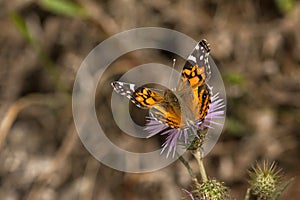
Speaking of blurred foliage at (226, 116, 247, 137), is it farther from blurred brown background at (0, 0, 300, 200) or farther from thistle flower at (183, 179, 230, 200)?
thistle flower at (183, 179, 230, 200)

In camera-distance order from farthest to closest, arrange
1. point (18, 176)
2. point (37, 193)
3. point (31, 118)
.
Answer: point (31, 118), point (18, 176), point (37, 193)

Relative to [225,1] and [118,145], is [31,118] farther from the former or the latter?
[225,1]

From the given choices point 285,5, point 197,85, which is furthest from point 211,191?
point 285,5

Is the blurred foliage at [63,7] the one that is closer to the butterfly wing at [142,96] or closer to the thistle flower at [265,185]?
the butterfly wing at [142,96]

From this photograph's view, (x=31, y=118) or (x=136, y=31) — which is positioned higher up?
(x=136, y=31)

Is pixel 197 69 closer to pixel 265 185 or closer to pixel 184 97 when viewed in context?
pixel 184 97

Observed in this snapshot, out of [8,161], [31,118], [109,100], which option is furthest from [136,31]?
[8,161]

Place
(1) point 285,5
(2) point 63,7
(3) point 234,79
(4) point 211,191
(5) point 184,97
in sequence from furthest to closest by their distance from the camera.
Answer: (1) point 285,5
(2) point 63,7
(3) point 234,79
(5) point 184,97
(4) point 211,191

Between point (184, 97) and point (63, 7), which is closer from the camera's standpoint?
point (184, 97)
